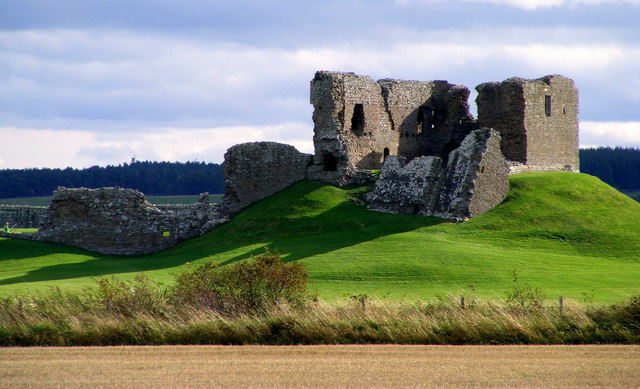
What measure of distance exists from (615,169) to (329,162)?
8131 cm

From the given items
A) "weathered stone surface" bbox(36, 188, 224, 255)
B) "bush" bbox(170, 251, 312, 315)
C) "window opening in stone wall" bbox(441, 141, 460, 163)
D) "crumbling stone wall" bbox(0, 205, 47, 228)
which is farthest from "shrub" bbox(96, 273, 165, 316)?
"crumbling stone wall" bbox(0, 205, 47, 228)

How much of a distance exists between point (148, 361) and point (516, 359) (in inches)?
271

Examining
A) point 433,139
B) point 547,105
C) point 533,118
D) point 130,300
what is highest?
point 547,105

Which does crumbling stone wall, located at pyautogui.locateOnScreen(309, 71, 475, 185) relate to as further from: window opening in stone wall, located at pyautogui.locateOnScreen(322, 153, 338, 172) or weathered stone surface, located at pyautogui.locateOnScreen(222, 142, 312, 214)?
weathered stone surface, located at pyautogui.locateOnScreen(222, 142, 312, 214)

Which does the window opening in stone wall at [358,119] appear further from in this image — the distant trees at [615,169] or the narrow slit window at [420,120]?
the distant trees at [615,169]

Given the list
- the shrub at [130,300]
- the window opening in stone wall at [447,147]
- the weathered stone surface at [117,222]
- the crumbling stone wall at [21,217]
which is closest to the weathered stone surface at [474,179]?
the window opening in stone wall at [447,147]

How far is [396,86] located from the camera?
145 ft

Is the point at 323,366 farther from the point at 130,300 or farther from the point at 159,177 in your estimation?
the point at 159,177

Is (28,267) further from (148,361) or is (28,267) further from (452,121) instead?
(452,121)

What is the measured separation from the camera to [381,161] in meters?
43.5

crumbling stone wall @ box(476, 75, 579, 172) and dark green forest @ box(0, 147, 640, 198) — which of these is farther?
dark green forest @ box(0, 147, 640, 198)

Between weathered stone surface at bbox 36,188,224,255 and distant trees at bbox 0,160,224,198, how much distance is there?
72.3 m

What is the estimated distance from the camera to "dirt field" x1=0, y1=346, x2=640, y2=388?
15680 mm

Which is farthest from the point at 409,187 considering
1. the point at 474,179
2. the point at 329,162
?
the point at 329,162
